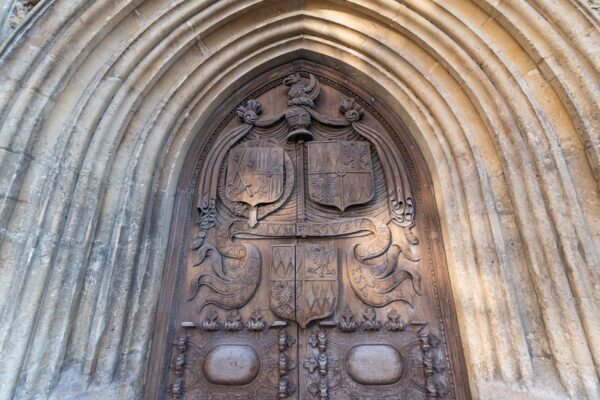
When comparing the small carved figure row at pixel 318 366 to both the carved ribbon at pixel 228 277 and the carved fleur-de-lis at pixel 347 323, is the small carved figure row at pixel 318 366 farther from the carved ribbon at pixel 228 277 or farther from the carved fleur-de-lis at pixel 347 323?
the carved ribbon at pixel 228 277

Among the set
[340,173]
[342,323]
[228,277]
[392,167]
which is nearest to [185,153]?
[228,277]

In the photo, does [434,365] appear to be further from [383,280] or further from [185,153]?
[185,153]

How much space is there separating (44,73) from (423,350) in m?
3.96

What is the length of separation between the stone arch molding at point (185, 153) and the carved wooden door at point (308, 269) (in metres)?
0.24

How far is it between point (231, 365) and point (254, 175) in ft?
6.04

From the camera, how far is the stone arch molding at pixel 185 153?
198 centimetres

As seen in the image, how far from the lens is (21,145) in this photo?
6.83 ft

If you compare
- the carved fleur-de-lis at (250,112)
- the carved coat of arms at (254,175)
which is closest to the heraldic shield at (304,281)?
the carved coat of arms at (254,175)

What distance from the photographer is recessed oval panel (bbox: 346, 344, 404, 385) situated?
241 cm

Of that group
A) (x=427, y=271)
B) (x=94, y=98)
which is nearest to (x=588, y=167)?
(x=427, y=271)

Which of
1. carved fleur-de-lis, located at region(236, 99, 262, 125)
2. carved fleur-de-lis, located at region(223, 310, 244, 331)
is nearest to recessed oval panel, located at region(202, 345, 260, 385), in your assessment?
carved fleur-de-lis, located at region(223, 310, 244, 331)

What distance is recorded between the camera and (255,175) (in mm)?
3066

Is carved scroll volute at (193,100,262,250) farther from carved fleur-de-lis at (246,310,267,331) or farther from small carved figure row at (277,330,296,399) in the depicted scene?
small carved figure row at (277,330,296,399)

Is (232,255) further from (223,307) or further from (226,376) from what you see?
A: (226,376)
